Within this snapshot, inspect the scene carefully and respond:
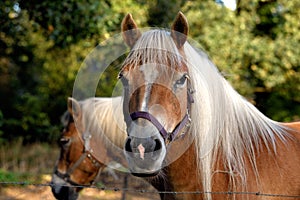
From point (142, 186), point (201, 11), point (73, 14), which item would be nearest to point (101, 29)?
point (73, 14)

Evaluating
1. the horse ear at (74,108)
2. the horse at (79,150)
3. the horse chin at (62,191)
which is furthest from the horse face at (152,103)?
the horse chin at (62,191)

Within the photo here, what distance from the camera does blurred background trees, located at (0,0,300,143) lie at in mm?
6262

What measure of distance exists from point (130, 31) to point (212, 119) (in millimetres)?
716

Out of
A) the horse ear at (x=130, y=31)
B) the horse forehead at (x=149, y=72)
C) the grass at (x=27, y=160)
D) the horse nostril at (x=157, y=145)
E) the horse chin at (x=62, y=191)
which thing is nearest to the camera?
the horse nostril at (x=157, y=145)

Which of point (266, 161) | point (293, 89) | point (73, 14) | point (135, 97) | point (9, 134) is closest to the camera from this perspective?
point (135, 97)

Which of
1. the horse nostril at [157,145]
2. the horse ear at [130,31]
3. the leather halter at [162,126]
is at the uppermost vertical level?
the horse ear at [130,31]

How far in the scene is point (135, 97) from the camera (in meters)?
2.33

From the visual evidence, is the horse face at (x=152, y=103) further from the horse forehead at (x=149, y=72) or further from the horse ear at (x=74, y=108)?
the horse ear at (x=74, y=108)

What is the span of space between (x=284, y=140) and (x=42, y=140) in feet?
31.9

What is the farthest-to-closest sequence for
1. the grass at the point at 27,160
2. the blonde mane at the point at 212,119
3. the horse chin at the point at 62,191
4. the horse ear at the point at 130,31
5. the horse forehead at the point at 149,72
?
the grass at the point at 27,160 < the horse chin at the point at 62,191 < the horse ear at the point at 130,31 < the blonde mane at the point at 212,119 < the horse forehead at the point at 149,72

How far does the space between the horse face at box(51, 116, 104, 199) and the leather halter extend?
2656mm

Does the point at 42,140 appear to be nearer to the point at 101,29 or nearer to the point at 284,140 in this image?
the point at 101,29

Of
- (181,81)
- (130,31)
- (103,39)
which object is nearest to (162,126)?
(181,81)

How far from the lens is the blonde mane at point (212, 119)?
95.3 inches
